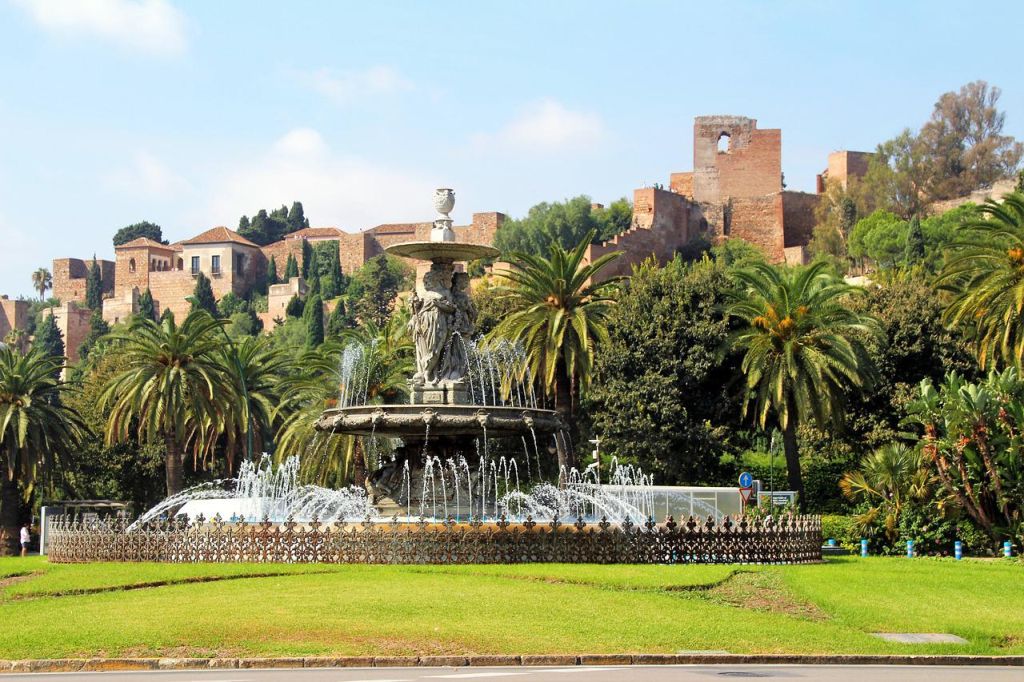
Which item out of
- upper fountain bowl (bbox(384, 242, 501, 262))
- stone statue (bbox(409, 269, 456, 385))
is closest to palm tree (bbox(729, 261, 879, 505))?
upper fountain bowl (bbox(384, 242, 501, 262))

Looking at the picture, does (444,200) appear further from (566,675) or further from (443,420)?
(566,675)

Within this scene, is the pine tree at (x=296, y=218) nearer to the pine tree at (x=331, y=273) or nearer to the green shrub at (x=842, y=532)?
the pine tree at (x=331, y=273)

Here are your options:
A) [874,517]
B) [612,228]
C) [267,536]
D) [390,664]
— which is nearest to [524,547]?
[267,536]

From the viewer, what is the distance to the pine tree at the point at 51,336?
140125mm

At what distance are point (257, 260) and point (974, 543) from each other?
426 ft

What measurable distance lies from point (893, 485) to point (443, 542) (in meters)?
17.2

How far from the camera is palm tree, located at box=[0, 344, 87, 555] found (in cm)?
4628

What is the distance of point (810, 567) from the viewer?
2492 centimetres

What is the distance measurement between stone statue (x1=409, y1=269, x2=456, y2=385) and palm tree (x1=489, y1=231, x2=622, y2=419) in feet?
52.7

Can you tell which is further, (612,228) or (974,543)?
(612,228)

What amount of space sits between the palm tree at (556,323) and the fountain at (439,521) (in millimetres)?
13955

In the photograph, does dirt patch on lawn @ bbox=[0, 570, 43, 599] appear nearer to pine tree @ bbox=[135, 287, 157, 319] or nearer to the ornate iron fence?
the ornate iron fence

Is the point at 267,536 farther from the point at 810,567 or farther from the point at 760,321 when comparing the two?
the point at 760,321

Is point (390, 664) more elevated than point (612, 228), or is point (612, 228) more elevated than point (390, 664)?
point (612, 228)
